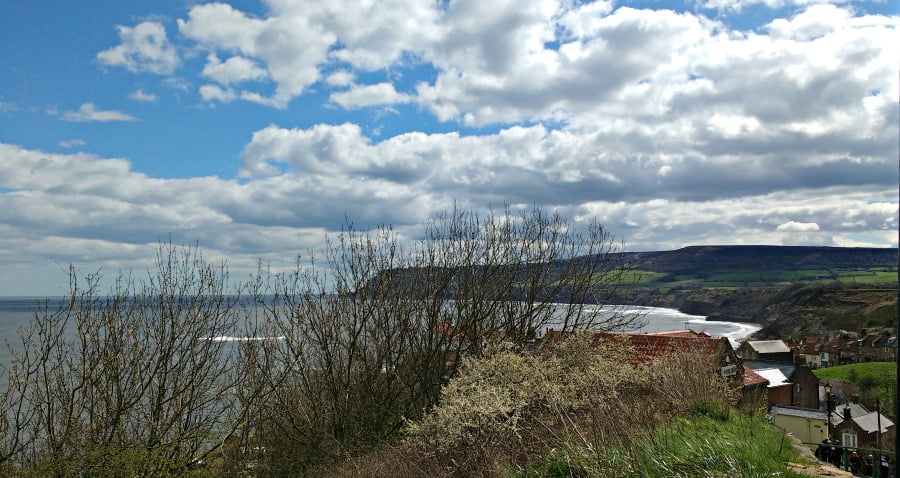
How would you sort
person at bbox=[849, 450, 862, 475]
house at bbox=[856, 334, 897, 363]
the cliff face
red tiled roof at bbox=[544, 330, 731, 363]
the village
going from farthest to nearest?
house at bbox=[856, 334, 897, 363]
the cliff face
red tiled roof at bbox=[544, 330, 731, 363]
the village
person at bbox=[849, 450, 862, 475]

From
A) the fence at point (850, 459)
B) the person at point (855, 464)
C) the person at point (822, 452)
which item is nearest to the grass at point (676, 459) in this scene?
the fence at point (850, 459)

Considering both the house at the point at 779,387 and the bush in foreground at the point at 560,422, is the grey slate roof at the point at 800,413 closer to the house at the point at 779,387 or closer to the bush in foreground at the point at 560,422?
the house at the point at 779,387

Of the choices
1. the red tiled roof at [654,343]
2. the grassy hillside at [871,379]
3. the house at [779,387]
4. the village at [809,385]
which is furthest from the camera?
the house at [779,387]

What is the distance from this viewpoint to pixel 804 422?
2795 cm

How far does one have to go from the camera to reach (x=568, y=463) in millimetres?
7551

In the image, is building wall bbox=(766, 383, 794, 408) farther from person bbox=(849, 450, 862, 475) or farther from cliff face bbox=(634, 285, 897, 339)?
person bbox=(849, 450, 862, 475)

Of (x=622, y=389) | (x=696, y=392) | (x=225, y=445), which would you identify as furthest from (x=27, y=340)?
(x=696, y=392)

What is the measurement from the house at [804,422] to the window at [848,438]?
0.63 metres

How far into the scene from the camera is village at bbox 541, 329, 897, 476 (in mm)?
14758

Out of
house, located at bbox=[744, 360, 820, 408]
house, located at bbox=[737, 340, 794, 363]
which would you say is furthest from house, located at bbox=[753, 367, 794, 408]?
house, located at bbox=[737, 340, 794, 363]

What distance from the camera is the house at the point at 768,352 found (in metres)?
39.3

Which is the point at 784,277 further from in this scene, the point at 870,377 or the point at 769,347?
the point at 769,347

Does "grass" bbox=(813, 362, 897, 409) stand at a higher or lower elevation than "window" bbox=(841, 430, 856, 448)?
higher

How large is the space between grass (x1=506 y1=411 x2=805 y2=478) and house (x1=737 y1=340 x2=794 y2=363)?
34.8 metres
